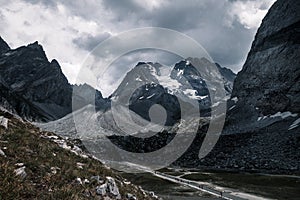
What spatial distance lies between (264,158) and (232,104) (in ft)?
326

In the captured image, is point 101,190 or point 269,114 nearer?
point 101,190

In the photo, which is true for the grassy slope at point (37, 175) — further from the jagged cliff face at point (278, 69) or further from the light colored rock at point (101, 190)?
the jagged cliff face at point (278, 69)

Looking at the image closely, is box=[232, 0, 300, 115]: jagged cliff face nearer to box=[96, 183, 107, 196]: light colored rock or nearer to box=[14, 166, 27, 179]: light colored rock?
box=[96, 183, 107, 196]: light colored rock

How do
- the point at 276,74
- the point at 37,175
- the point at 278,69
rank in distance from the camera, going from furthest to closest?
the point at 276,74 → the point at 278,69 → the point at 37,175

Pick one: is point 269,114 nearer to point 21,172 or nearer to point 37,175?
point 37,175

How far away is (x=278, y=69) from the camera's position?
172625mm

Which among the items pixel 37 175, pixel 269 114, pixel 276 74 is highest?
pixel 276 74

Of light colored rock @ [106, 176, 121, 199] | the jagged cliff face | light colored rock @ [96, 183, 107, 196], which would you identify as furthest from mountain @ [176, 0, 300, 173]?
light colored rock @ [96, 183, 107, 196]

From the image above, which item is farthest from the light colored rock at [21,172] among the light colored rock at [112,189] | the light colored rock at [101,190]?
the light colored rock at [112,189]

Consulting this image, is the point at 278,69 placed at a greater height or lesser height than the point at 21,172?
greater

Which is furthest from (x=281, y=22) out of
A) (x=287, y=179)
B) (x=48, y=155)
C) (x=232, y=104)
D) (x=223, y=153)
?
(x=48, y=155)

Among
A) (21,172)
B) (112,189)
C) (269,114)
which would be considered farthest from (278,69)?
(21,172)

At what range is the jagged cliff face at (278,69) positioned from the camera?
518 ft

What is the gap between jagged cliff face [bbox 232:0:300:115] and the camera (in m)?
158
